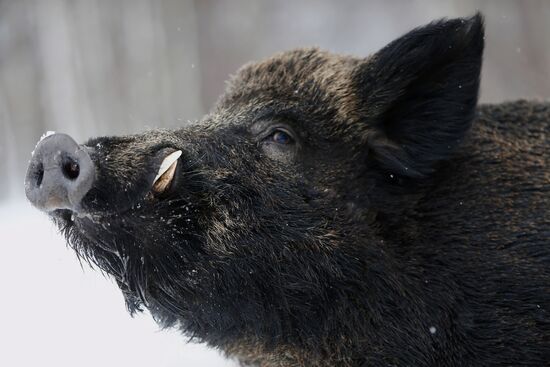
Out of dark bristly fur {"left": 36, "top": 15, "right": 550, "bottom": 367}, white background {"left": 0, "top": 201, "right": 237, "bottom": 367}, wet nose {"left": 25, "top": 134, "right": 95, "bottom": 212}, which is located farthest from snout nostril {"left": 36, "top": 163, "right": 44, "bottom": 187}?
white background {"left": 0, "top": 201, "right": 237, "bottom": 367}

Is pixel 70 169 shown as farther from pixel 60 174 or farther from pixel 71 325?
pixel 71 325

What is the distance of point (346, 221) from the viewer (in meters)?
4.42

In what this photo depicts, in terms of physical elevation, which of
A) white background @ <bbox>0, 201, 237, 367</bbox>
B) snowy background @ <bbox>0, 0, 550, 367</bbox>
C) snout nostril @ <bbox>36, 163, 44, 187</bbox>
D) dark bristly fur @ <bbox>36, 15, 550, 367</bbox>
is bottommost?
snowy background @ <bbox>0, 0, 550, 367</bbox>

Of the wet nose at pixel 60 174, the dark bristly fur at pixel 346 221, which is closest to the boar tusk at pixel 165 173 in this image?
the dark bristly fur at pixel 346 221

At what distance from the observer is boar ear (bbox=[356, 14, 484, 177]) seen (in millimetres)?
4582

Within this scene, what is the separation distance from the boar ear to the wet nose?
67.2 inches

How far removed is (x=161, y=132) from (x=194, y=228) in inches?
21.4

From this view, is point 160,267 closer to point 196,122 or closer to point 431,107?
point 196,122

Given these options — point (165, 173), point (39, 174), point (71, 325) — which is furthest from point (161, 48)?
point (39, 174)

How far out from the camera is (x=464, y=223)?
4539mm

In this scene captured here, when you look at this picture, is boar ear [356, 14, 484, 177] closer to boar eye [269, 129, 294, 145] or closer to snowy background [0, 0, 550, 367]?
boar eye [269, 129, 294, 145]

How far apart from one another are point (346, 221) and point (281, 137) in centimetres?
58

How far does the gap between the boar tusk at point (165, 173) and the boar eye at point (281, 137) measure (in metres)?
0.76

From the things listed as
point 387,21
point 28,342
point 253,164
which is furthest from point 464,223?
point 387,21
